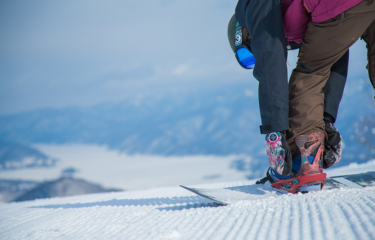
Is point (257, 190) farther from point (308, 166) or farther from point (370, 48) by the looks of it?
point (370, 48)

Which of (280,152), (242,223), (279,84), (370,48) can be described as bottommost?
(242,223)

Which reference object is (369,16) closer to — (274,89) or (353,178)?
(274,89)

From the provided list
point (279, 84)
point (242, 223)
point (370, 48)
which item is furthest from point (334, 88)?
point (242, 223)

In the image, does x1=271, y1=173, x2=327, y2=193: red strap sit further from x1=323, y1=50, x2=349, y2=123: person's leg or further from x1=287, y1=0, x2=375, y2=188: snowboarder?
x1=323, y1=50, x2=349, y2=123: person's leg

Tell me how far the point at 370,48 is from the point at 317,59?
0.82 ft

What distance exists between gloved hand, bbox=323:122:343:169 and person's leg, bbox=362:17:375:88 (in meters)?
0.23

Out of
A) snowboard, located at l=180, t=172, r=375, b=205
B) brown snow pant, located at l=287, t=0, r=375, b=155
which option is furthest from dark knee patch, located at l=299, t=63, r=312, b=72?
snowboard, located at l=180, t=172, r=375, b=205

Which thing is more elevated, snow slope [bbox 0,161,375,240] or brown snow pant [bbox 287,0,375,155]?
→ brown snow pant [bbox 287,0,375,155]

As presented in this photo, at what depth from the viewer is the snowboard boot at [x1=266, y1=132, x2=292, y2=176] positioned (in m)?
0.79

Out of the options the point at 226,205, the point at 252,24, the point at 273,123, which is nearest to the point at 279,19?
the point at 252,24

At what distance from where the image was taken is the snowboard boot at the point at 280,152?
31.1 inches

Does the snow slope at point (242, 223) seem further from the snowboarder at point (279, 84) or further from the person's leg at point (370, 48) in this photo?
the person's leg at point (370, 48)

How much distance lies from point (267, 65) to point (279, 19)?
0.47 ft

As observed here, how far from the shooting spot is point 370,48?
0.92 metres
